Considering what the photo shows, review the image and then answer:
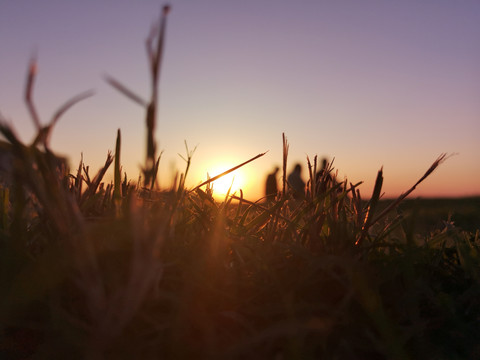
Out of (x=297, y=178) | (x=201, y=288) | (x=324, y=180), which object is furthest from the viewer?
(x=297, y=178)

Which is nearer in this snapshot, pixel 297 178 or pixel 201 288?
pixel 201 288

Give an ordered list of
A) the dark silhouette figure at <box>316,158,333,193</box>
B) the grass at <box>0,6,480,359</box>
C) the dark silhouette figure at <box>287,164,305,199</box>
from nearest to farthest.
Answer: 1. the grass at <box>0,6,480,359</box>
2. the dark silhouette figure at <box>316,158,333,193</box>
3. the dark silhouette figure at <box>287,164,305,199</box>

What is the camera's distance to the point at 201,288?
933mm

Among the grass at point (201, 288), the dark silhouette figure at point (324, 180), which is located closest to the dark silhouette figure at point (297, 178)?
the dark silhouette figure at point (324, 180)

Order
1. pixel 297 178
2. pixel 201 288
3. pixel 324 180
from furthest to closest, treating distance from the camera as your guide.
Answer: pixel 297 178 → pixel 324 180 → pixel 201 288

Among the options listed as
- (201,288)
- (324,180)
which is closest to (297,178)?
(324,180)

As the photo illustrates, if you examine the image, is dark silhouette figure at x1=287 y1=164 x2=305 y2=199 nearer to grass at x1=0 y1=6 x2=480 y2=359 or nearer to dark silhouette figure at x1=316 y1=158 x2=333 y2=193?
dark silhouette figure at x1=316 y1=158 x2=333 y2=193

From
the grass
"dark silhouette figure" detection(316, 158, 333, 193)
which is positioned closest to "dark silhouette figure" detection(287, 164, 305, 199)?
"dark silhouette figure" detection(316, 158, 333, 193)

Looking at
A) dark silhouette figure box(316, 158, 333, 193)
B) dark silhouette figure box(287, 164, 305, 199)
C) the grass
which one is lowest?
the grass

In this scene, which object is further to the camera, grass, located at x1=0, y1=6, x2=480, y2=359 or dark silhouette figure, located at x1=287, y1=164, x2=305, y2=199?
dark silhouette figure, located at x1=287, y1=164, x2=305, y2=199

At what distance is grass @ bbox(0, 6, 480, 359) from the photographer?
720mm

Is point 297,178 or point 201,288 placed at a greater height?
point 297,178

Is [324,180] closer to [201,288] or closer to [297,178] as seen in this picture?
[201,288]

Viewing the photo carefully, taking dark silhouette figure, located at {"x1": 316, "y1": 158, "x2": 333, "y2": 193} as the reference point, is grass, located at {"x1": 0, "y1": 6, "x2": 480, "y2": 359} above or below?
below
